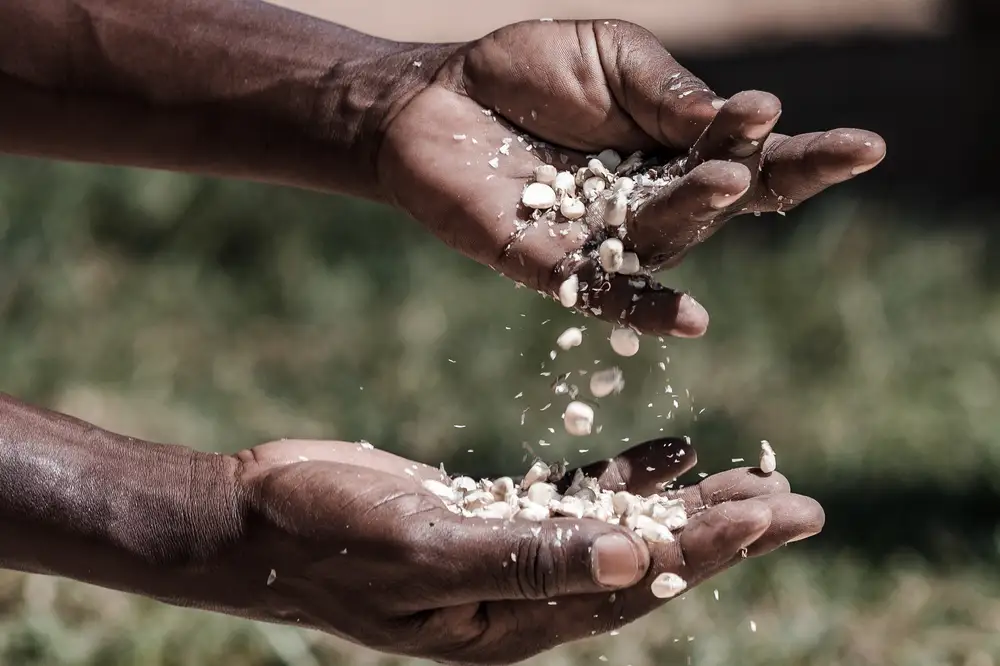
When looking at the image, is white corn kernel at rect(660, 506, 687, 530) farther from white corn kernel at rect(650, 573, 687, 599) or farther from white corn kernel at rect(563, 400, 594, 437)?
white corn kernel at rect(563, 400, 594, 437)

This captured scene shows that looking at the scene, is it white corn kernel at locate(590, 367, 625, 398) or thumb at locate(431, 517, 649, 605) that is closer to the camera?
thumb at locate(431, 517, 649, 605)

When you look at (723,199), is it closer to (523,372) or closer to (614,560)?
(614,560)

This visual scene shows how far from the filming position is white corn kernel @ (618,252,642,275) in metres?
2.01

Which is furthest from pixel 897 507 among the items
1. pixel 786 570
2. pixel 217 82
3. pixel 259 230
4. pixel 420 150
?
pixel 259 230

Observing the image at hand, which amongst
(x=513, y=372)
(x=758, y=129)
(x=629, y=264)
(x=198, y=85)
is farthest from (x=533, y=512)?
(x=513, y=372)

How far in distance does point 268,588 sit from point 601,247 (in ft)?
2.29

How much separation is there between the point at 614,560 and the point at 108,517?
2.41 feet

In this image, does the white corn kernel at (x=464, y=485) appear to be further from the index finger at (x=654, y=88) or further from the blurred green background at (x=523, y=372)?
the blurred green background at (x=523, y=372)

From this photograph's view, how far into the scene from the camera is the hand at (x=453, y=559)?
66.7 inches


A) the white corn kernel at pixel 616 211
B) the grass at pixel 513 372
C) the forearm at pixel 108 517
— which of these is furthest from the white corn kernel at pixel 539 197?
the grass at pixel 513 372

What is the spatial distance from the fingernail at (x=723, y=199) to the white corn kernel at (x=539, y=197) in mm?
386

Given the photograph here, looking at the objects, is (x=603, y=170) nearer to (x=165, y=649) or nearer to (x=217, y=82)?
(x=217, y=82)

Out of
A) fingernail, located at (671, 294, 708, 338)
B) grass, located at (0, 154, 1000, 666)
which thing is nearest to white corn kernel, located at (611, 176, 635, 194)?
fingernail, located at (671, 294, 708, 338)

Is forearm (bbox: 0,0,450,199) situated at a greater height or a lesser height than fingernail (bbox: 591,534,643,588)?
greater
